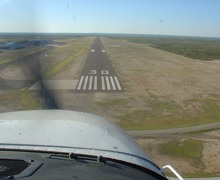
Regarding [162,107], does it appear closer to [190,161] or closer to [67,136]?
[190,161]

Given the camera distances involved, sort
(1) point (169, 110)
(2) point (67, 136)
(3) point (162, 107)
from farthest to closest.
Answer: (3) point (162, 107) < (1) point (169, 110) < (2) point (67, 136)

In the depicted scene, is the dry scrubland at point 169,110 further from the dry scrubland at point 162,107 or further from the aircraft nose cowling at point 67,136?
the aircraft nose cowling at point 67,136

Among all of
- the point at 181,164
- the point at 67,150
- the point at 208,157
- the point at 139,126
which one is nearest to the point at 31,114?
the point at 67,150

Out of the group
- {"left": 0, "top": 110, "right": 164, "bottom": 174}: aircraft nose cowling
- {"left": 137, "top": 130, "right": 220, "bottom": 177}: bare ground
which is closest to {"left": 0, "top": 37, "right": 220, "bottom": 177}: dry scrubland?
{"left": 137, "top": 130, "right": 220, "bottom": 177}: bare ground

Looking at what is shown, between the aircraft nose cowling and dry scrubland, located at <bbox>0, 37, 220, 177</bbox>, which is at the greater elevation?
the aircraft nose cowling

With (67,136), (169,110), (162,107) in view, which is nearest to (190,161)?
(169,110)

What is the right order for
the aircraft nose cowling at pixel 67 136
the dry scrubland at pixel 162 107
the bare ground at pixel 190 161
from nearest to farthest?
the aircraft nose cowling at pixel 67 136, the bare ground at pixel 190 161, the dry scrubland at pixel 162 107

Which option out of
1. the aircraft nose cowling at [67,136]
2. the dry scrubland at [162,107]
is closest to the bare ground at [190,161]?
the dry scrubland at [162,107]

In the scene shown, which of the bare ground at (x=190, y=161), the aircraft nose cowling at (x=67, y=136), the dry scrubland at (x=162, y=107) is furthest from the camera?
the dry scrubland at (x=162, y=107)

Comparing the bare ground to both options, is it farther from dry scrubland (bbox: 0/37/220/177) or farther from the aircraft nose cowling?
the aircraft nose cowling

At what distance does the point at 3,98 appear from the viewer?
22.0 m

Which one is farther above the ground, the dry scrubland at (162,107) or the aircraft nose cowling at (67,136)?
the aircraft nose cowling at (67,136)

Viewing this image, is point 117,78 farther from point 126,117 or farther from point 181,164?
point 181,164

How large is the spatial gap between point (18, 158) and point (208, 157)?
1133 cm
